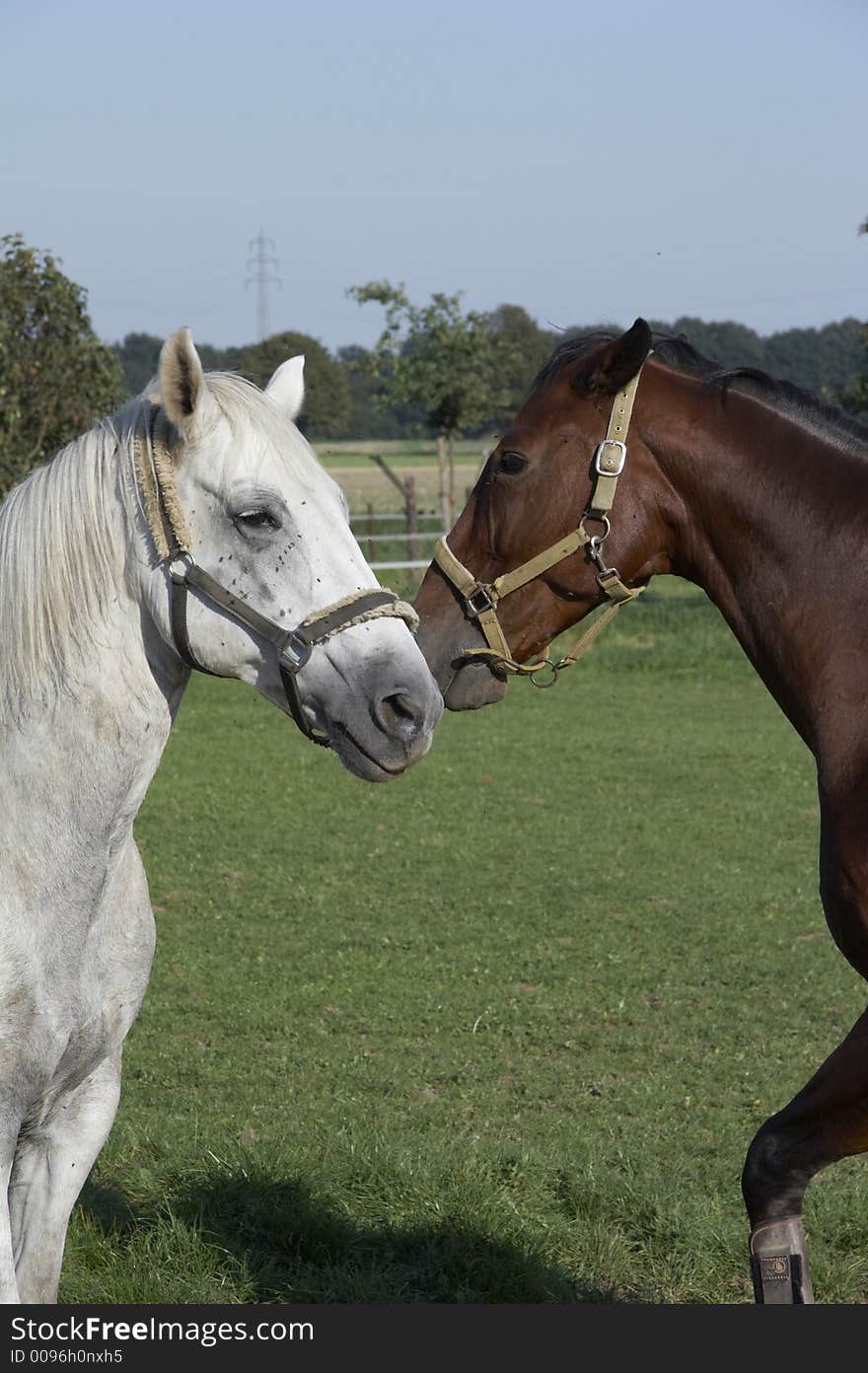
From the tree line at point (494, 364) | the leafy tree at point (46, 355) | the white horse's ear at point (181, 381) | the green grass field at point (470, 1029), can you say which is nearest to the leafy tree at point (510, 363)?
the tree line at point (494, 364)

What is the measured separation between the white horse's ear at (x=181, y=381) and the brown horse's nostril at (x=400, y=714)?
592 mm

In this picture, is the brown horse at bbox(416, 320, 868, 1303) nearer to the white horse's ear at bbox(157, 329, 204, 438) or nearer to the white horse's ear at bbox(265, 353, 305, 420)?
the white horse's ear at bbox(265, 353, 305, 420)

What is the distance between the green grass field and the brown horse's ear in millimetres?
2157

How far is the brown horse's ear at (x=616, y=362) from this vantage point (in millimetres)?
3143

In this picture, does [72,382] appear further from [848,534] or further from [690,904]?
[848,534]

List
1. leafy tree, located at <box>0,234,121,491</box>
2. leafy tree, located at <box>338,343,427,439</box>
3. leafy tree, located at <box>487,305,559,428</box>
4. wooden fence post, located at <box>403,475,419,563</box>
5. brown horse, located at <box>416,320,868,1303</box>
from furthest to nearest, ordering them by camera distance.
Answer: leafy tree, located at <box>487,305,559,428</box> < leafy tree, located at <box>338,343,427,439</box> < wooden fence post, located at <box>403,475,419,563</box> < leafy tree, located at <box>0,234,121,491</box> < brown horse, located at <box>416,320,868,1303</box>

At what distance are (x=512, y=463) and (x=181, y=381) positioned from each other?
115 cm

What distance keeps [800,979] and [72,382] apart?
31.5 ft

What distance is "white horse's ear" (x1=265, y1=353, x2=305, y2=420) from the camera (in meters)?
2.77

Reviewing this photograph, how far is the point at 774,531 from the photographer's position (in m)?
3.12

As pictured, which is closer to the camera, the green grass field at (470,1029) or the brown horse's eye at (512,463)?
the brown horse's eye at (512,463)

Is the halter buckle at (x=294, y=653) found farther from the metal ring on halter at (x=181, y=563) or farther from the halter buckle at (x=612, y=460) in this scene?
the halter buckle at (x=612, y=460)

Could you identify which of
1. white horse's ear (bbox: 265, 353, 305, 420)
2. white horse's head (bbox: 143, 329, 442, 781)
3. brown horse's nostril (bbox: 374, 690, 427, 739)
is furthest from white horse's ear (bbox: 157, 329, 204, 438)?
brown horse's nostril (bbox: 374, 690, 427, 739)

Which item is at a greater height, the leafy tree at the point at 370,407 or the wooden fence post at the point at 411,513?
the leafy tree at the point at 370,407
